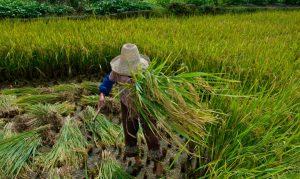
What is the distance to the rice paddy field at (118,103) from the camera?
2104 millimetres

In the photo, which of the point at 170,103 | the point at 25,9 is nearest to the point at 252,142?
the point at 170,103

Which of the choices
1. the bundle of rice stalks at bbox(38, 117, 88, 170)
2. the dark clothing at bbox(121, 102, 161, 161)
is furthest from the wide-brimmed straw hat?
the bundle of rice stalks at bbox(38, 117, 88, 170)

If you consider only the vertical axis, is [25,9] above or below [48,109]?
above

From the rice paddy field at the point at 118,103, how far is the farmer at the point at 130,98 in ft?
0.29

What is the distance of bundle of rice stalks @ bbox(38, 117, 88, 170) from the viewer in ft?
7.63

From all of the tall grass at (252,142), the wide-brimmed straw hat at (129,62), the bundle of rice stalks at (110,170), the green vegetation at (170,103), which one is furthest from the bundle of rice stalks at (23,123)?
the tall grass at (252,142)

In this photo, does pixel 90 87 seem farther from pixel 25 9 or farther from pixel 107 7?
pixel 107 7

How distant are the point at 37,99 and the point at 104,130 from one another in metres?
0.71

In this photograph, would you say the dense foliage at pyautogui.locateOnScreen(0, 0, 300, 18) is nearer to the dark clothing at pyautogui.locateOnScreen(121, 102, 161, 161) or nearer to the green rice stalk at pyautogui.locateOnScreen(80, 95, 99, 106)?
the green rice stalk at pyautogui.locateOnScreen(80, 95, 99, 106)

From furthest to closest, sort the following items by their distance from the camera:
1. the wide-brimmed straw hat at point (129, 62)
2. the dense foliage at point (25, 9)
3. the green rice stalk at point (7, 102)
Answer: the dense foliage at point (25, 9), the green rice stalk at point (7, 102), the wide-brimmed straw hat at point (129, 62)

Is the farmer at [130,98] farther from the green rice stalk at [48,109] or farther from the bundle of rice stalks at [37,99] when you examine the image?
the bundle of rice stalks at [37,99]

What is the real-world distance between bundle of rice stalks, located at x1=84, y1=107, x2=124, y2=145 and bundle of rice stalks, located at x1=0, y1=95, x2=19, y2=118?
1.66ft

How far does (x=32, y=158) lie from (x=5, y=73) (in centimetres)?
142

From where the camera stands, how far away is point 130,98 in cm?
199
